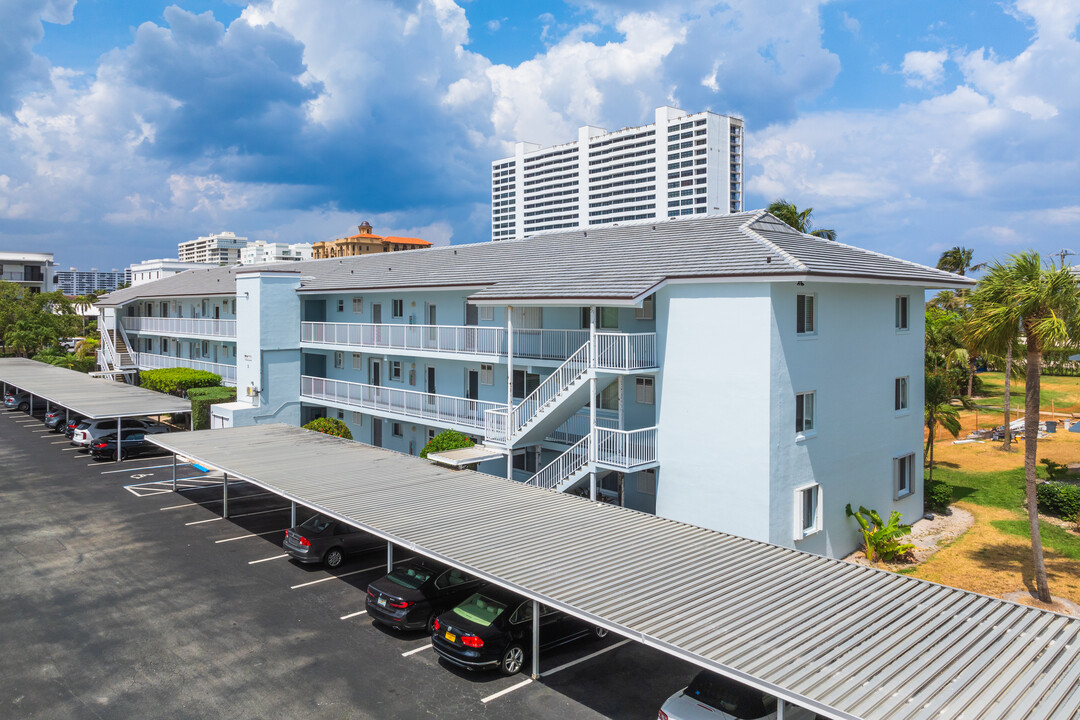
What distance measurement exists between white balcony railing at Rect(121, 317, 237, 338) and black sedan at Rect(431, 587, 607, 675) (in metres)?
32.3

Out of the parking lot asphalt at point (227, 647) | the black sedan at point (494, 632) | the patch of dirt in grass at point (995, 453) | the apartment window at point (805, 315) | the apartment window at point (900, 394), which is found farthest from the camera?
the patch of dirt in grass at point (995, 453)

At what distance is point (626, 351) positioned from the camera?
2067 centimetres

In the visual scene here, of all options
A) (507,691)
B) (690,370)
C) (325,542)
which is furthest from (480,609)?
(690,370)

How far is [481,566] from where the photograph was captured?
13.0m

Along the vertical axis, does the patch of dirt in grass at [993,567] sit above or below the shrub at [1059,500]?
below

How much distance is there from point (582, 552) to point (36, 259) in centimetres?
11536

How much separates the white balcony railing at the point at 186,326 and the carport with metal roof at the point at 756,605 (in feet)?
87.5

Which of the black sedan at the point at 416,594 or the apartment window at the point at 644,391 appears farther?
the apartment window at the point at 644,391

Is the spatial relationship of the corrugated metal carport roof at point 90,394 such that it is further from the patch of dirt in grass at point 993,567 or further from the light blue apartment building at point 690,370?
the patch of dirt in grass at point 993,567

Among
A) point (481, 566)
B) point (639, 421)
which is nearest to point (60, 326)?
point (639, 421)

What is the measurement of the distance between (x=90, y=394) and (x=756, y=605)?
129ft

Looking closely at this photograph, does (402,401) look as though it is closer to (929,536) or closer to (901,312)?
(901,312)

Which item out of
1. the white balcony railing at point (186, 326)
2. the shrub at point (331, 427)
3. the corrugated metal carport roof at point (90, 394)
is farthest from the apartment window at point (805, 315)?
the white balcony railing at point (186, 326)

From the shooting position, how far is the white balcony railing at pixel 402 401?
92.1ft
